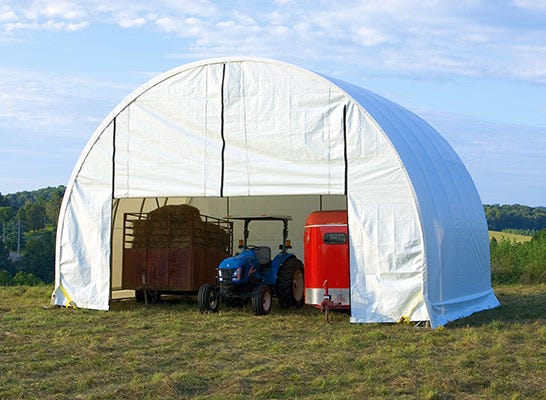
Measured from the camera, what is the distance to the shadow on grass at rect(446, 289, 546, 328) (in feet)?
45.4

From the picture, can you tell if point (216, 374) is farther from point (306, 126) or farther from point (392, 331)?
point (306, 126)

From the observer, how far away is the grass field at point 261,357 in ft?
26.8

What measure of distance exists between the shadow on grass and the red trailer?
1.95m

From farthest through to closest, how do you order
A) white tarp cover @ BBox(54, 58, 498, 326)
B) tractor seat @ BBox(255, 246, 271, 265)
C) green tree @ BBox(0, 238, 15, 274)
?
green tree @ BBox(0, 238, 15, 274) → tractor seat @ BBox(255, 246, 271, 265) → white tarp cover @ BBox(54, 58, 498, 326)

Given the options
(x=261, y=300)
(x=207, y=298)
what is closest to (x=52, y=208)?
(x=207, y=298)

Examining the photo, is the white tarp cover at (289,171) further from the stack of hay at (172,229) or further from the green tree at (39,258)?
the green tree at (39,258)

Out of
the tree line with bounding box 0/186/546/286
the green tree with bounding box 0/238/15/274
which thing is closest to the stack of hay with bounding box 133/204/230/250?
the tree line with bounding box 0/186/546/286

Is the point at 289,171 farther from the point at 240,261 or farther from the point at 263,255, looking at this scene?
the point at 263,255

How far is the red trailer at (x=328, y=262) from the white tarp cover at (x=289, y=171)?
65cm

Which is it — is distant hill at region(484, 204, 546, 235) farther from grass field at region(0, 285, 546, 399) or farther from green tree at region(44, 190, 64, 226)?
grass field at region(0, 285, 546, 399)

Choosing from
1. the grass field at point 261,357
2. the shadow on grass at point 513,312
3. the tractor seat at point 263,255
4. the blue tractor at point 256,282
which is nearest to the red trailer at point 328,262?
the grass field at point 261,357

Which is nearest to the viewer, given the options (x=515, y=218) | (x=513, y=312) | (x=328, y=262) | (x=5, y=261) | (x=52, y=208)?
(x=328, y=262)

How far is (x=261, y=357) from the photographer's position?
10086 millimetres

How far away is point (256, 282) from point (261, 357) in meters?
5.31
